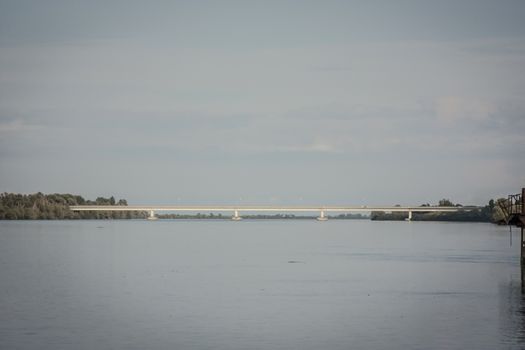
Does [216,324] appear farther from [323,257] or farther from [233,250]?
[233,250]

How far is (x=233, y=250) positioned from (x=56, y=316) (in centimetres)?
6994

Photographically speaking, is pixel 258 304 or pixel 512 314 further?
pixel 258 304

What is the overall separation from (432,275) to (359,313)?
86.8ft

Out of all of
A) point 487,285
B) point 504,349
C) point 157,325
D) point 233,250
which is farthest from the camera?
point 233,250

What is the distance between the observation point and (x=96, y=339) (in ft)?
133

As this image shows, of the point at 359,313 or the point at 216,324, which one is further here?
the point at 359,313

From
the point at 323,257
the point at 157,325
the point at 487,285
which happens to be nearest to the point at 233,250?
the point at 323,257

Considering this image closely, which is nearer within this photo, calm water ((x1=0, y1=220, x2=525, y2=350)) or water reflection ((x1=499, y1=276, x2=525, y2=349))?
water reflection ((x1=499, y1=276, x2=525, y2=349))

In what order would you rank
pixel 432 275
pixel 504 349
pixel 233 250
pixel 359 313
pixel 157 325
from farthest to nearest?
pixel 233 250, pixel 432 275, pixel 359 313, pixel 157 325, pixel 504 349

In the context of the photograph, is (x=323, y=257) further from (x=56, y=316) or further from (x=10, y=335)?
(x=10, y=335)

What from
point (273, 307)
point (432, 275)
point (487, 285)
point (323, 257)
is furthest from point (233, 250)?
point (273, 307)

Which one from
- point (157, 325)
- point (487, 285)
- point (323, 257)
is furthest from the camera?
point (323, 257)

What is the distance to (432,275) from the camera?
2953 inches

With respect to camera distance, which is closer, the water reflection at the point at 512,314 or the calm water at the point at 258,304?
the water reflection at the point at 512,314
